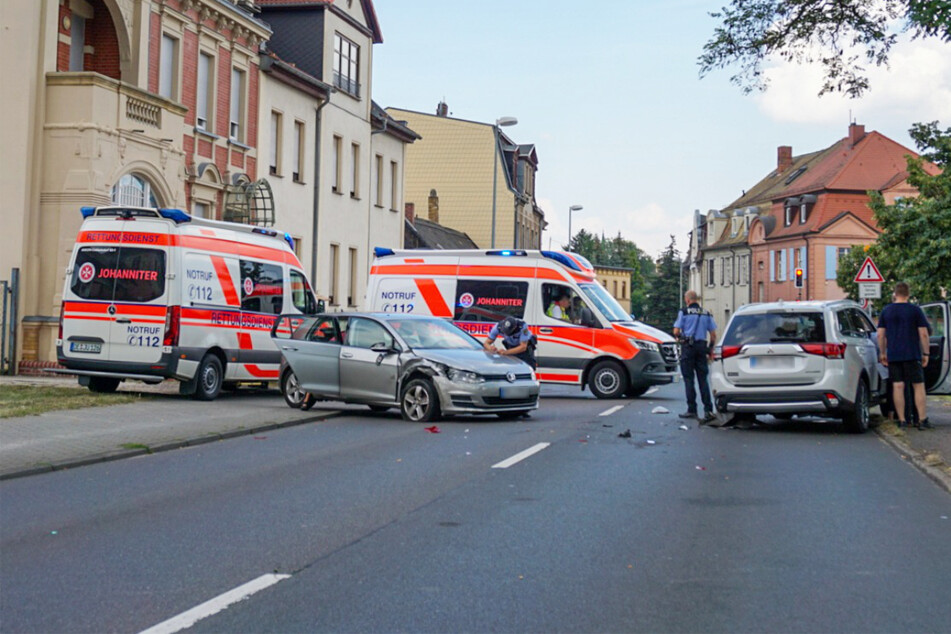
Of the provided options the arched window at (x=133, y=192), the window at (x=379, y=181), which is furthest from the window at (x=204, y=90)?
the window at (x=379, y=181)

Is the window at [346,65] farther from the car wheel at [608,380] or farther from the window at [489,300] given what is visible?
the car wheel at [608,380]

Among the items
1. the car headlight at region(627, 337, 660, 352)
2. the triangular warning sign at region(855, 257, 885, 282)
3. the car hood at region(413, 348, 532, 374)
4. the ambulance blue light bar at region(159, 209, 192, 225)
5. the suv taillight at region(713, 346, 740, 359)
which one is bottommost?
the car hood at region(413, 348, 532, 374)

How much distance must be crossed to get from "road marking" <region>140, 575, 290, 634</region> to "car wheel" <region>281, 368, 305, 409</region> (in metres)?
11.5

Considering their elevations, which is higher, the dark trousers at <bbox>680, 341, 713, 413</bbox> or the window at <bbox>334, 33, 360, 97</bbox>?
the window at <bbox>334, 33, 360, 97</bbox>

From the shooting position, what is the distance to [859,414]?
15.0 metres

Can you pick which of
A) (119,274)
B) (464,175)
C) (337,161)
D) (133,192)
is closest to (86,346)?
(119,274)

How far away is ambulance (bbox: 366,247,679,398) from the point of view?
21.6 meters

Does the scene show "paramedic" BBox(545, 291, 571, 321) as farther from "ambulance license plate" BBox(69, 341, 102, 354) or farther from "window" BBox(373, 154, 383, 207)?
"window" BBox(373, 154, 383, 207)

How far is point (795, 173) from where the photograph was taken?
86875 mm

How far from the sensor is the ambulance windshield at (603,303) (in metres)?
21.9

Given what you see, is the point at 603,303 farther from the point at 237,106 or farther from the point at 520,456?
the point at 237,106

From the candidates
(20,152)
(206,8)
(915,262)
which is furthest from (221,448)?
(915,262)

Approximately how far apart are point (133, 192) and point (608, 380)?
34.8 feet

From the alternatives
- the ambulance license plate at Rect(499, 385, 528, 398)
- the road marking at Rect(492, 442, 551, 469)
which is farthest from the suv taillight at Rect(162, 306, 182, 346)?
the road marking at Rect(492, 442, 551, 469)
